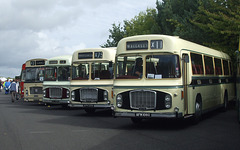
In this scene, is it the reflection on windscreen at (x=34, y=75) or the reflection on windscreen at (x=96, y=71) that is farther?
the reflection on windscreen at (x=34, y=75)

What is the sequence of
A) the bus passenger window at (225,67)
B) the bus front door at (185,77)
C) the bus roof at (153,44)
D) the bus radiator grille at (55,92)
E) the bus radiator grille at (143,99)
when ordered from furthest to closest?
1. the bus radiator grille at (55,92)
2. the bus passenger window at (225,67)
3. the bus front door at (185,77)
4. the bus roof at (153,44)
5. the bus radiator grille at (143,99)

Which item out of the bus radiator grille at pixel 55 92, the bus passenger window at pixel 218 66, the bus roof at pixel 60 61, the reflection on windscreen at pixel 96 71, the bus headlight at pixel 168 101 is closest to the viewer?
the bus headlight at pixel 168 101

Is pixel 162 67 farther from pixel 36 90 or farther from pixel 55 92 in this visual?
pixel 36 90

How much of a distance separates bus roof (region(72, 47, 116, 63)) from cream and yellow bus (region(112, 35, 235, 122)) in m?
4.22

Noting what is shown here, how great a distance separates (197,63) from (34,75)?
1462cm

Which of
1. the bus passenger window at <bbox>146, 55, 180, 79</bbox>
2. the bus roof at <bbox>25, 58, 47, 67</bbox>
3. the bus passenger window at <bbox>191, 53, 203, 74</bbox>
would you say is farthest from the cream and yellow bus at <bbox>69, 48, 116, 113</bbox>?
the bus roof at <bbox>25, 58, 47, 67</bbox>

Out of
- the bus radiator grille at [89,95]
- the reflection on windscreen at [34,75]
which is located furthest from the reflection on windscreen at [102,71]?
the reflection on windscreen at [34,75]

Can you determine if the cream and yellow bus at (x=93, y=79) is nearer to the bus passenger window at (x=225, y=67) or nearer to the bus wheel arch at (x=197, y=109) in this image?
the bus wheel arch at (x=197, y=109)

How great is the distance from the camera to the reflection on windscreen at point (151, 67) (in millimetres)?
11984

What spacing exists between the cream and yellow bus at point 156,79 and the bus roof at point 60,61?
30.6 feet

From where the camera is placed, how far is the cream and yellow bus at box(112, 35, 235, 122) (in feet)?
38.8

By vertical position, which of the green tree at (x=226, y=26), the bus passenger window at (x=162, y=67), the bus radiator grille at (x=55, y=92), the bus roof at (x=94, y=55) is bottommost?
the bus radiator grille at (x=55, y=92)

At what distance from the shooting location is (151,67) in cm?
1226

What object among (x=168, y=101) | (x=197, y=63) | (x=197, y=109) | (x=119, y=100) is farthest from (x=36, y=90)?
(x=168, y=101)
